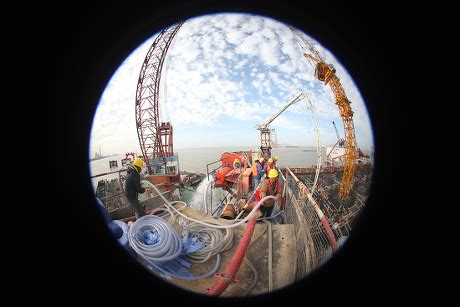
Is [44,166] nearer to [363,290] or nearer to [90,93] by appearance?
[90,93]

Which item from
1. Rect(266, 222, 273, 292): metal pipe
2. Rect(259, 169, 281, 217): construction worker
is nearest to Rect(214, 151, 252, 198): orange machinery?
Rect(259, 169, 281, 217): construction worker

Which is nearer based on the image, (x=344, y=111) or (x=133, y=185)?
(x=133, y=185)

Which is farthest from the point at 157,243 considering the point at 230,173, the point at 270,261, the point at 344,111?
the point at 344,111

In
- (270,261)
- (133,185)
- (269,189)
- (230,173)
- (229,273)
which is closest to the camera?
(229,273)

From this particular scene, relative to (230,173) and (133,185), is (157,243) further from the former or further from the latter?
(230,173)

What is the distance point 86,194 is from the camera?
1.53 meters

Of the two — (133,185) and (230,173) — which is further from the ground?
(133,185)

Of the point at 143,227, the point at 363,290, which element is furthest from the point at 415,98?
the point at 143,227

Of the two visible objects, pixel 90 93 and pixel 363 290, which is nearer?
pixel 363 290

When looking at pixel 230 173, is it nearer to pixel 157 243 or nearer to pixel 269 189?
Result: pixel 269 189

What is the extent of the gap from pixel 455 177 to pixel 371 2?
1323mm

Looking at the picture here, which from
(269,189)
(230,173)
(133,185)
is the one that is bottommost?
(230,173)

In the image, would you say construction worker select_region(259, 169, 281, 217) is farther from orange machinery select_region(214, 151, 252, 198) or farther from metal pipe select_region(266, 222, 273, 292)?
orange machinery select_region(214, 151, 252, 198)

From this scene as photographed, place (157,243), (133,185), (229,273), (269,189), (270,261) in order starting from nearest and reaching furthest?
(229,273)
(157,243)
(270,261)
(133,185)
(269,189)
